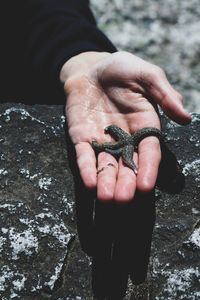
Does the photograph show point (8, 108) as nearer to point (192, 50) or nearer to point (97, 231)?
point (97, 231)

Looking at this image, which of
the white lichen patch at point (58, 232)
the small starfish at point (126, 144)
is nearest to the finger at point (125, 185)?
the small starfish at point (126, 144)

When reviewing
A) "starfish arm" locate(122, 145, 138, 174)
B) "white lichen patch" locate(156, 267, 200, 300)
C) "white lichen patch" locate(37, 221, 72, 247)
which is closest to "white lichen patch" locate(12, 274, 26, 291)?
"white lichen patch" locate(37, 221, 72, 247)

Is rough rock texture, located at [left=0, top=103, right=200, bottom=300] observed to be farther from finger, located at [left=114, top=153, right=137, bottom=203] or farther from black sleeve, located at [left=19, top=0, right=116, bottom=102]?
black sleeve, located at [left=19, top=0, right=116, bottom=102]

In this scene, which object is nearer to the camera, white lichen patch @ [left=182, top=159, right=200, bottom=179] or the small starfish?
the small starfish

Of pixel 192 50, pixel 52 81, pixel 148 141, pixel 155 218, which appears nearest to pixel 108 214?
pixel 155 218

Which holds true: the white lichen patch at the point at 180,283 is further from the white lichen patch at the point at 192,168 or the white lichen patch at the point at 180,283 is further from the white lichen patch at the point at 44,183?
the white lichen patch at the point at 44,183

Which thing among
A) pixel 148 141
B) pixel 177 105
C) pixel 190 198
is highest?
pixel 177 105
